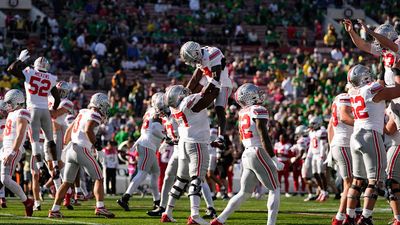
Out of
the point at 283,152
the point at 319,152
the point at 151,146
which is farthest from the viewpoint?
the point at 283,152

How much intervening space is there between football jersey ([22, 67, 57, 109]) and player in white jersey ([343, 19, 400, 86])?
5427mm

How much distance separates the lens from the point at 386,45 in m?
12.8

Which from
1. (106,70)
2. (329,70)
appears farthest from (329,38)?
(106,70)

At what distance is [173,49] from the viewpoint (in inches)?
1403

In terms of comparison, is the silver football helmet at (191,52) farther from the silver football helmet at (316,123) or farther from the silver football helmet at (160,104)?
the silver football helmet at (316,123)

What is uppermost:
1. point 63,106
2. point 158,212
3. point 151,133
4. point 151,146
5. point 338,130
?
point 338,130

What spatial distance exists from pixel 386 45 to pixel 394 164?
4.75 ft

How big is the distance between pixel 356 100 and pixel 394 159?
97cm

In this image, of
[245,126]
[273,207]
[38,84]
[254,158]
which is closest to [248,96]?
[245,126]

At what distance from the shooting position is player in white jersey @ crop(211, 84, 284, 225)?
12.1 meters

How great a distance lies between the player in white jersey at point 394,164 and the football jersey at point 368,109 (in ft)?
1.88

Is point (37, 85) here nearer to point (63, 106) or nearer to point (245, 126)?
point (63, 106)

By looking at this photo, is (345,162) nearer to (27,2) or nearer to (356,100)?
(356,100)

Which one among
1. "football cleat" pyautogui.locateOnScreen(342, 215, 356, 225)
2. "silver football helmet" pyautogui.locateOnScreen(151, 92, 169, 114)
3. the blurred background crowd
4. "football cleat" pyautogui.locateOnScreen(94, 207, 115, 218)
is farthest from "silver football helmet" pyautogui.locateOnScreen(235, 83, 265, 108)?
the blurred background crowd
